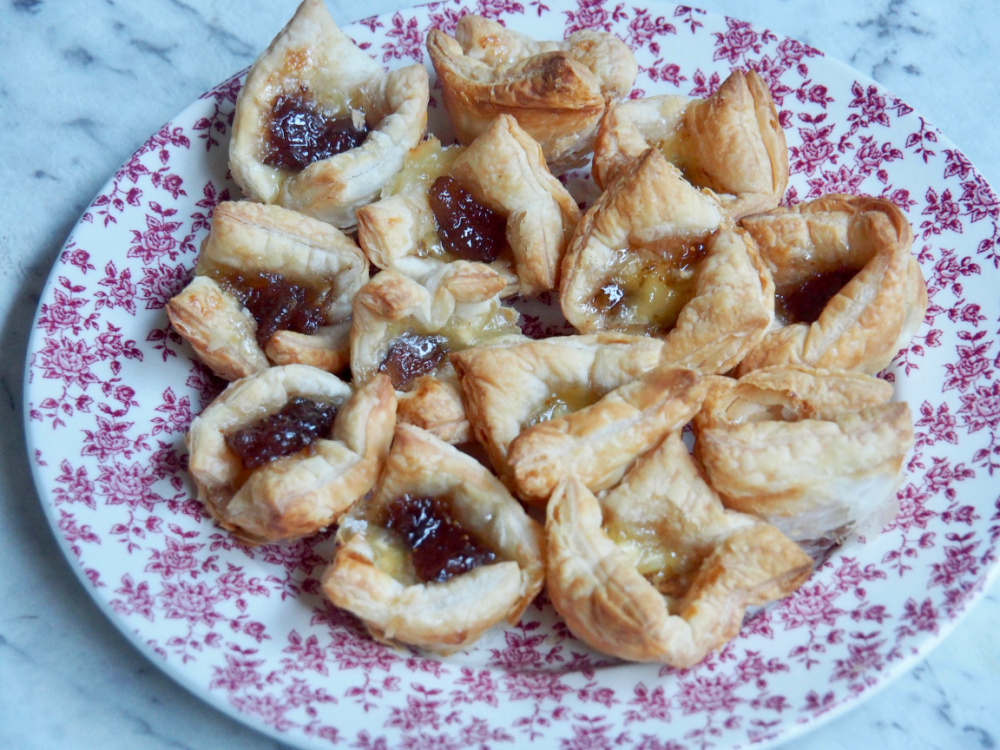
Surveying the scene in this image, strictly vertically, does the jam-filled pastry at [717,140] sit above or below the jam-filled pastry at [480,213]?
above

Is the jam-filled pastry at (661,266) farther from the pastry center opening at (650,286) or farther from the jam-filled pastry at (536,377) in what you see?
the jam-filled pastry at (536,377)

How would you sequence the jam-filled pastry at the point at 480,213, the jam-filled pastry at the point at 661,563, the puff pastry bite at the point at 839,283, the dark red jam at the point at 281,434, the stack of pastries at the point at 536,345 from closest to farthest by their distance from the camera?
1. the jam-filled pastry at the point at 661,563
2. the stack of pastries at the point at 536,345
3. the dark red jam at the point at 281,434
4. the puff pastry bite at the point at 839,283
5. the jam-filled pastry at the point at 480,213

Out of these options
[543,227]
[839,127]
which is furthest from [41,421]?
[839,127]

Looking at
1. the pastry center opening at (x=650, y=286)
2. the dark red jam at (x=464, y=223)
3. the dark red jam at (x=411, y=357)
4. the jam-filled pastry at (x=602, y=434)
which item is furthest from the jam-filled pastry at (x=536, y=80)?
the jam-filled pastry at (x=602, y=434)

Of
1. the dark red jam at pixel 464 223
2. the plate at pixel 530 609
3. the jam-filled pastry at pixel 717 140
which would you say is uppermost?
the jam-filled pastry at pixel 717 140

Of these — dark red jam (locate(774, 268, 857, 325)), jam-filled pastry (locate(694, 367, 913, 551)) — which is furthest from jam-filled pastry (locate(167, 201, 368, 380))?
dark red jam (locate(774, 268, 857, 325))

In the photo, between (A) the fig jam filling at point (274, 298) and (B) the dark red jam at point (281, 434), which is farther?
(A) the fig jam filling at point (274, 298)

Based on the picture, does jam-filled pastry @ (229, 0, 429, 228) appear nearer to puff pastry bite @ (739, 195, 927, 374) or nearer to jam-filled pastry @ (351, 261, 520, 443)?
jam-filled pastry @ (351, 261, 520, 443)

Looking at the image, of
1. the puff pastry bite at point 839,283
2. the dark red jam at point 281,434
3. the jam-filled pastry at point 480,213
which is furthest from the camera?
the jam-filled pastry at point 480,213
